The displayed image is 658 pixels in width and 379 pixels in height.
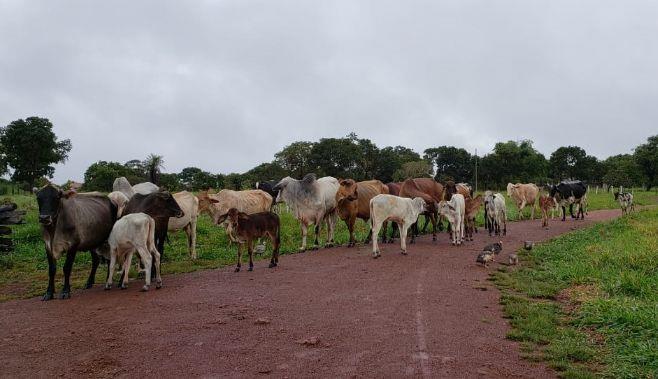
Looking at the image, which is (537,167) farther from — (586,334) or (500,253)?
(586,334)

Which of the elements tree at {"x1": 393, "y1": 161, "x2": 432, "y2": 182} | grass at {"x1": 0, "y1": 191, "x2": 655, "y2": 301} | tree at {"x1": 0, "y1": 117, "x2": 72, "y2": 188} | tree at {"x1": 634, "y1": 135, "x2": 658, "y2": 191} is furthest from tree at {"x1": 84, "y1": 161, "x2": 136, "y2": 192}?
tree at {"x1": 634, "y1": 135, "x2": 658, "y2": 191}

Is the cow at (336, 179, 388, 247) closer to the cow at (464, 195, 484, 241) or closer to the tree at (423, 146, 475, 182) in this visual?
the cow at (464, 195, 484, 241)

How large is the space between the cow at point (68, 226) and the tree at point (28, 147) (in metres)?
53.1

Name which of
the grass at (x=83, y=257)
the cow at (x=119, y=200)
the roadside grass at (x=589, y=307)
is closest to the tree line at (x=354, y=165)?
the grass at (x=83, y=257)

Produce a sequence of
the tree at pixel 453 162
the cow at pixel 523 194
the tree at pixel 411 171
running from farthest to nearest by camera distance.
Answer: the tree at pixel 453 162 → the tree at pixel 411 171 → the cow at pixel 523 194

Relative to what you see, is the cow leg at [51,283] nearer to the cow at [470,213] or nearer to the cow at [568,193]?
the cow at [470,213]

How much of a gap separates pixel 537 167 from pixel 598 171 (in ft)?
49.2

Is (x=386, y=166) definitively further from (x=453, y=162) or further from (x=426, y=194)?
(x=426, y=194)

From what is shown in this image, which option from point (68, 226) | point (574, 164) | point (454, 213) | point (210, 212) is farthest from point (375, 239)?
point (574, 164)

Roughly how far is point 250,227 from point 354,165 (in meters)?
62.4

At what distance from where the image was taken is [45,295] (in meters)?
9.23

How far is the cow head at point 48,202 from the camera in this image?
9.05 metres

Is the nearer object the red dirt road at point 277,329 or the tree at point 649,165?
the red dirt road at point 277,329

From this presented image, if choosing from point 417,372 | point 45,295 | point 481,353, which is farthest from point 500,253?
point 45,295
